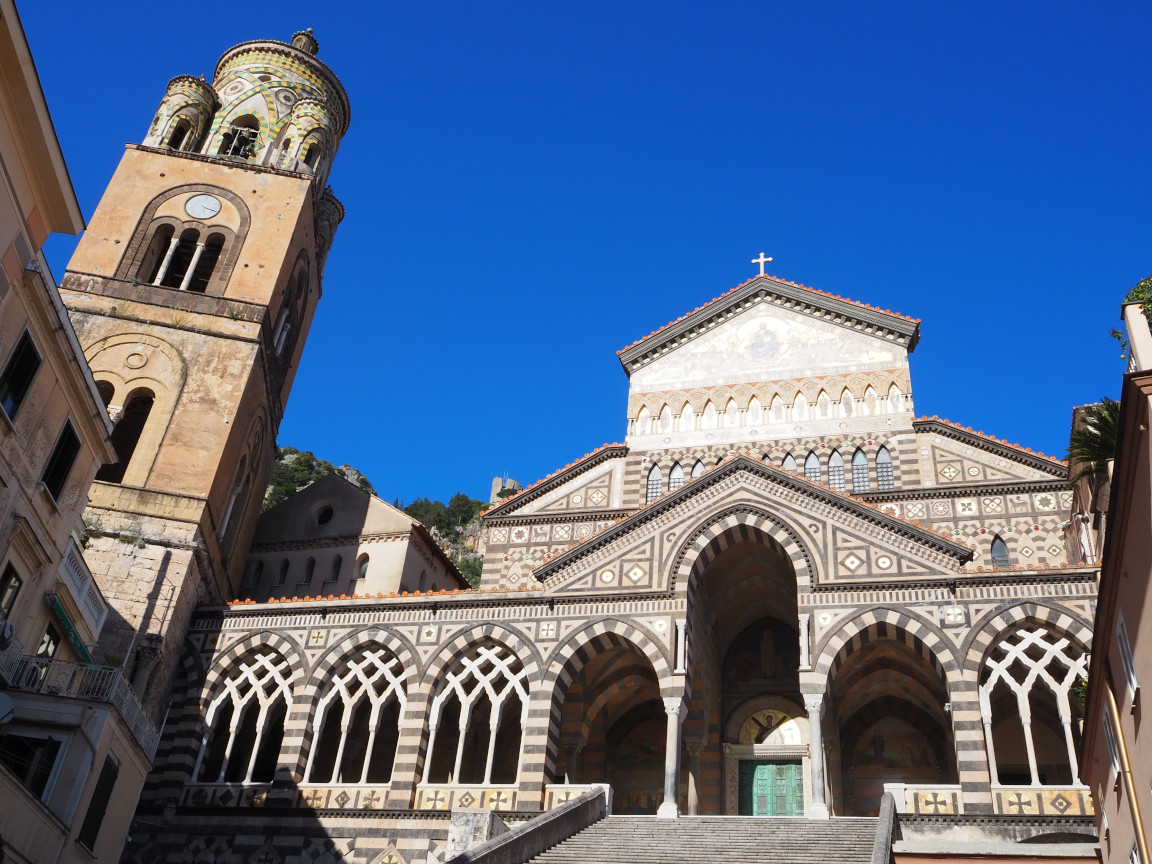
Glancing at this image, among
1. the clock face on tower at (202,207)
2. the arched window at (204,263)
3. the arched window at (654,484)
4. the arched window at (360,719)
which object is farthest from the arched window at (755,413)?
the clock face on tower at (202,207)

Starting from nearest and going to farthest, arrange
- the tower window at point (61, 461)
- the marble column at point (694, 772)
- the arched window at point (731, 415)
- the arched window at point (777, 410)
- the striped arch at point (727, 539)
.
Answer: the tower window at point (61, 461) → the marble column at point (694, 772) → the striped arch at point (727, 539) → the arched window at point (777, 410) → the arched window at point (731, 415)

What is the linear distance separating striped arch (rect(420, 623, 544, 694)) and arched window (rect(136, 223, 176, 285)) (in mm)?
15045

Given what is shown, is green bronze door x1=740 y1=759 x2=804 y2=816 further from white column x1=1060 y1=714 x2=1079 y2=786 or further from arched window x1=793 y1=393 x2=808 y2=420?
arched window x1=793 y1=393 x2=808 y2=420

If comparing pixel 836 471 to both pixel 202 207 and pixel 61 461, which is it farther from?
pixel 202 207

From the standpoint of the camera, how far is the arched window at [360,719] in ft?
80.7

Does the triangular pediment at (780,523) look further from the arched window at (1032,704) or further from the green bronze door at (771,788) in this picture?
the green bronze door at (771,788)

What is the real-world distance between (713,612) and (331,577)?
1278 centimetres

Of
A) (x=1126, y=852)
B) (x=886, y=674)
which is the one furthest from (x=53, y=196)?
(x=886, y=674)

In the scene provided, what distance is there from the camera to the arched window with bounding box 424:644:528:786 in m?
24.0

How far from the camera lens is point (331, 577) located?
33.1 meters

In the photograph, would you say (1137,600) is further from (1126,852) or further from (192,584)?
(192,584)

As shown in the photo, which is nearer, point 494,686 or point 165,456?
point 494,686

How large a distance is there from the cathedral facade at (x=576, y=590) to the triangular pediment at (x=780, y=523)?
0.07 metres

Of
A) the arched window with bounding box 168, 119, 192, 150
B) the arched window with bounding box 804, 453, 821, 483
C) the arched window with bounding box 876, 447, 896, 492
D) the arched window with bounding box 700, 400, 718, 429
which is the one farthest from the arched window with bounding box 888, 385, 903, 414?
the arched window with bounding box 168, 119, 192, 150
